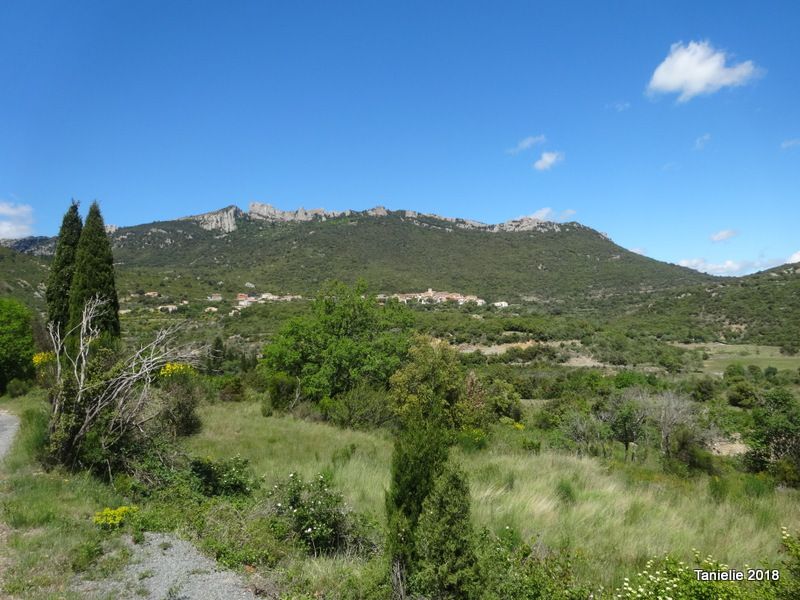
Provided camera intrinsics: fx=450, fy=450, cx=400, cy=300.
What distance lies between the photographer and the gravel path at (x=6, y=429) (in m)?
9.69

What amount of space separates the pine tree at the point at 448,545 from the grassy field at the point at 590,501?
1.52 meters

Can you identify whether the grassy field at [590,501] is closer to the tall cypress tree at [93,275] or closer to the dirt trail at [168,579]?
the dirt trail at [168,579]

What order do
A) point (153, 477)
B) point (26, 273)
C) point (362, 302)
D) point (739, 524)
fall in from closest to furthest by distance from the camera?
point (739, 524) → point (153, 477) → point (362, 302) → point (26, 273)

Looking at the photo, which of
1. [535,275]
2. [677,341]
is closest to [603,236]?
[535,275]

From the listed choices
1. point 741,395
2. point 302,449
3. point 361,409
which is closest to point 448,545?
point 302,449

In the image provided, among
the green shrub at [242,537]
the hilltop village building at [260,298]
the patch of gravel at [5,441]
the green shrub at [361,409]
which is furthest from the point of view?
the hilltop village building at [260,298]

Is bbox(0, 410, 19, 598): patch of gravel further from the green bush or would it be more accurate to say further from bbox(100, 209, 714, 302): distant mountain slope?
bbox(100, 209, 714, 302): distant mountain slope

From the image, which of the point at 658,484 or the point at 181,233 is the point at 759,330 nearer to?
the point at 658,484

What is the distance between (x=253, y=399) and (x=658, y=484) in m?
17.1

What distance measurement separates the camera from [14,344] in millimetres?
20578

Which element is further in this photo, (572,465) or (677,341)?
(677,341)

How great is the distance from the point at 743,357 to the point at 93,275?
5237 centimetres

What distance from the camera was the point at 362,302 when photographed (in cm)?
2052

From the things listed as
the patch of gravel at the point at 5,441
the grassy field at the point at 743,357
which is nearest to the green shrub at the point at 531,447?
the patch of gravel at the point at 5,441
